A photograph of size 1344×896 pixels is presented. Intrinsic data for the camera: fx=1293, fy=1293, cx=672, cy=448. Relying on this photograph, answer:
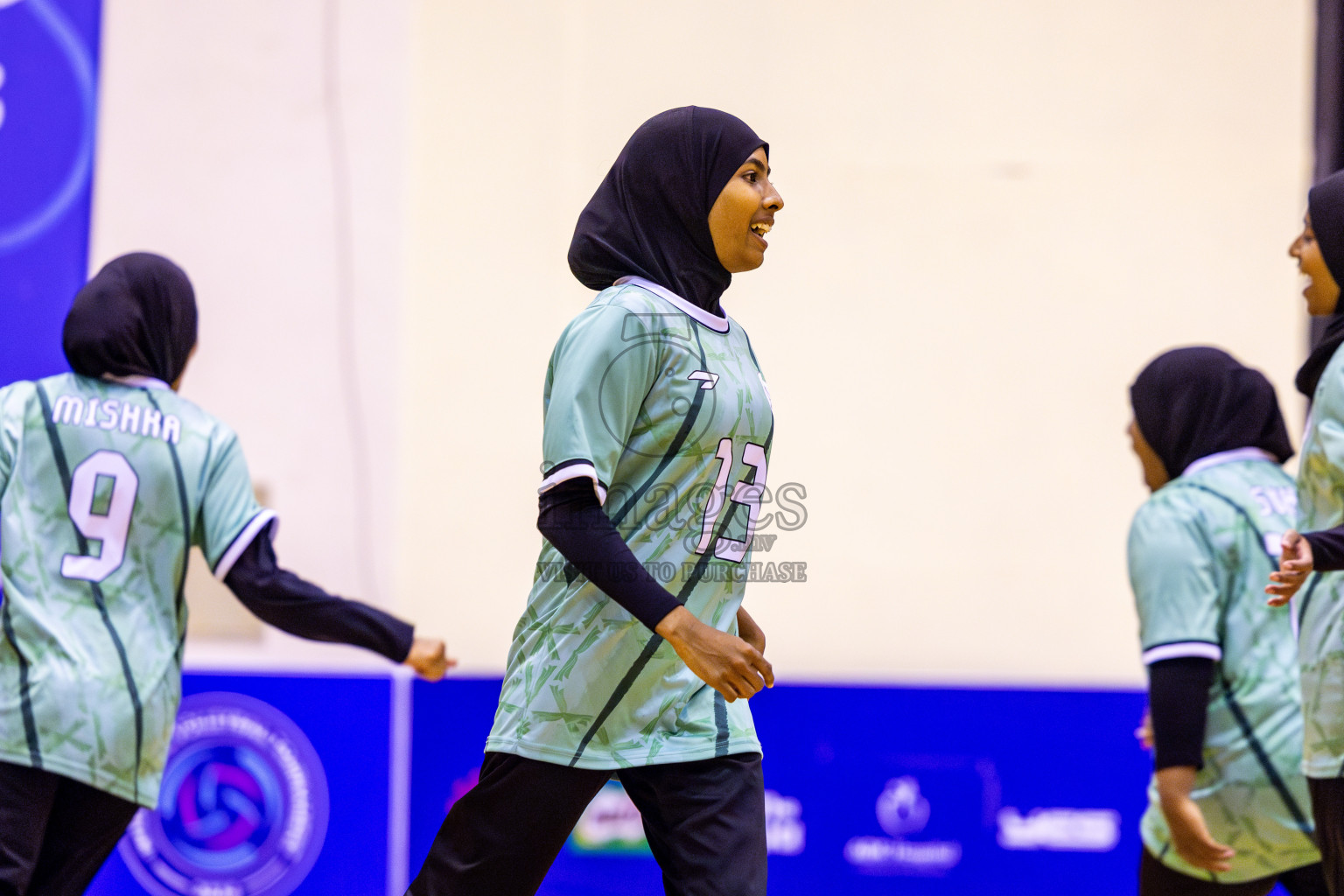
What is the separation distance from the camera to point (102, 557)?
270cm

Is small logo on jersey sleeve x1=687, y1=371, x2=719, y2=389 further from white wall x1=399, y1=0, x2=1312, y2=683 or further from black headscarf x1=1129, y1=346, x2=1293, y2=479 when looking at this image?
white wall x1=399, y1=0, x2=1312, y2=683

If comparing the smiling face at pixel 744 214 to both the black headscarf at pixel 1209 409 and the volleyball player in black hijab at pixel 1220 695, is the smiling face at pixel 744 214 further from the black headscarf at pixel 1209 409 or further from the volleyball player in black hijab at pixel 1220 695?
the black headscarf at pixel 1209 409

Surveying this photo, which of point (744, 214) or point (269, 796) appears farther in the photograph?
point (269, 796)

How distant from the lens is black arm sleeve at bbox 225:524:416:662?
109 inches

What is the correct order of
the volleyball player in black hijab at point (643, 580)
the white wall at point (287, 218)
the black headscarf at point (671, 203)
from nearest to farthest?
the volleyball player in black hijab at point (643, 580), the black headscarf at point (671, 203), the white wall at point (287, 218)

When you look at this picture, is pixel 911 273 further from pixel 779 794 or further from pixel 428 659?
pixel 428 659

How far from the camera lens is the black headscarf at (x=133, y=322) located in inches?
110

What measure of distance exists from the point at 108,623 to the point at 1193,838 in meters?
2.26

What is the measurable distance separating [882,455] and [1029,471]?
21.7 inches

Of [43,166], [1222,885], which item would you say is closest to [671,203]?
[1222,885]

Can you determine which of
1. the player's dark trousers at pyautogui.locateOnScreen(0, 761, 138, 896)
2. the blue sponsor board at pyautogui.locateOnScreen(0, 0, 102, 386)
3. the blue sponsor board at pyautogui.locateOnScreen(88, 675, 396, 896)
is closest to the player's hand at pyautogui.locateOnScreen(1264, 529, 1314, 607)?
the player's dark trousers at pyautogui.locateOnScreen(0, 761, 138, 896)

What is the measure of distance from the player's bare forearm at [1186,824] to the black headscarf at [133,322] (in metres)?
2.32

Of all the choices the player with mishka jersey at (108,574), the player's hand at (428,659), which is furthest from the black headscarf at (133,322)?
the player's hand at (428,659)

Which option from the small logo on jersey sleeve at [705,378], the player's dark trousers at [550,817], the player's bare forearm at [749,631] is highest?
the small logo on jersey sleeve at [705,378]
